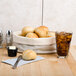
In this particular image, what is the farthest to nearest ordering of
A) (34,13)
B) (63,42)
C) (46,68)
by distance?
(34,13)
(63,42)
(46,68)

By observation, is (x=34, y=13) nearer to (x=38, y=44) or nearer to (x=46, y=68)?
(x=38, y=44)

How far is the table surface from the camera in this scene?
1042 millimetres

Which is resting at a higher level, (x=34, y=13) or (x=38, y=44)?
(x=34, y=13)

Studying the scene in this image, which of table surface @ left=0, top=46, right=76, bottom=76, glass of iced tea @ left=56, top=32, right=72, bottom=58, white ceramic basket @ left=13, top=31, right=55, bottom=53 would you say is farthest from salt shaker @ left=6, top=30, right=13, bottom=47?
glass of iced tea @ left=56, top=32, right=72, bottom=58

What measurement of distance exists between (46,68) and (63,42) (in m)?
0.25

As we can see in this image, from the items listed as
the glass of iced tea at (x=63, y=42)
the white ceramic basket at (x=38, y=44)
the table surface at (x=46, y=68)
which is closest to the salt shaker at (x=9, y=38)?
the white ceramic basket at (x=38, y=44)

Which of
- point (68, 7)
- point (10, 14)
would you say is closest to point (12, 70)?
point (10, 14)

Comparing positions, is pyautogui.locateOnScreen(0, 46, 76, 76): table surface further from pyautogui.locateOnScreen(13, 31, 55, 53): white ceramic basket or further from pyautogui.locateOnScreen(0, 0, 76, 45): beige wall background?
pyautogui.locateOnScreen(0, 0, 76, 45): beige wall background

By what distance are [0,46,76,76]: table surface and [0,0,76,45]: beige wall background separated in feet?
2.14

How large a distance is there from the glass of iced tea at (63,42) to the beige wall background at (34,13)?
60 cm

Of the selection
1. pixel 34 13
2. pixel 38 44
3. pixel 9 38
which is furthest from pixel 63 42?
pixel 34 13

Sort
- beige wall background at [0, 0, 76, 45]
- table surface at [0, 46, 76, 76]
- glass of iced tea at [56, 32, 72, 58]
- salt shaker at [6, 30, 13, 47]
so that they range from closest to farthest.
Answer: table surface at [0, 46, 76, 76] → glass of iced tea at [56, 32, 72, 58] → salt shaker at [6, 30, 13, 47] → beige wall background at [0, 0, 76, 45]

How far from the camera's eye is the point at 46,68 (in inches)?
44.3

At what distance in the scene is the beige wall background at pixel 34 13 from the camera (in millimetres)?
1887
